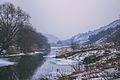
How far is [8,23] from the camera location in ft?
210

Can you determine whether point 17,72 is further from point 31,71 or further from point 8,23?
point 8,23

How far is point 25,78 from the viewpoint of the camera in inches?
901

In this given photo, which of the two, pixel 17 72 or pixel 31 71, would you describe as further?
pixel 31 71

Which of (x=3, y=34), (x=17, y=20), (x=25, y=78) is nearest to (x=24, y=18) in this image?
(x=17, y=20)

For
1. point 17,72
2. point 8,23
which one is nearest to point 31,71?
point 17,72

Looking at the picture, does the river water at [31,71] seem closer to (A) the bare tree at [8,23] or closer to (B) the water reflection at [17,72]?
(B) the water reflection at [17,72]

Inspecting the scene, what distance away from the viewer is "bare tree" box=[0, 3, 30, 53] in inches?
2500

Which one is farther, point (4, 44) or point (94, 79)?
point (4, 44)

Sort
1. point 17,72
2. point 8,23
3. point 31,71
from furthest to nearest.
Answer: point 8,23
point 31,71
point 17,72

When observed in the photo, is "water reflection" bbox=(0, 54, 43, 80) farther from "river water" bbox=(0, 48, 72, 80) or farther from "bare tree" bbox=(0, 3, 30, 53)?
"bare tree" bbox=(0, 3, 30, 53)

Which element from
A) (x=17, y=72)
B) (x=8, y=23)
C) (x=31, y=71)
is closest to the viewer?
(x=17, y=72)

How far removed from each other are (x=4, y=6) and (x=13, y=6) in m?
2.30

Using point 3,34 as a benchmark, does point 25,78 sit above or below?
below

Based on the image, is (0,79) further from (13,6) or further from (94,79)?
(13,6)
